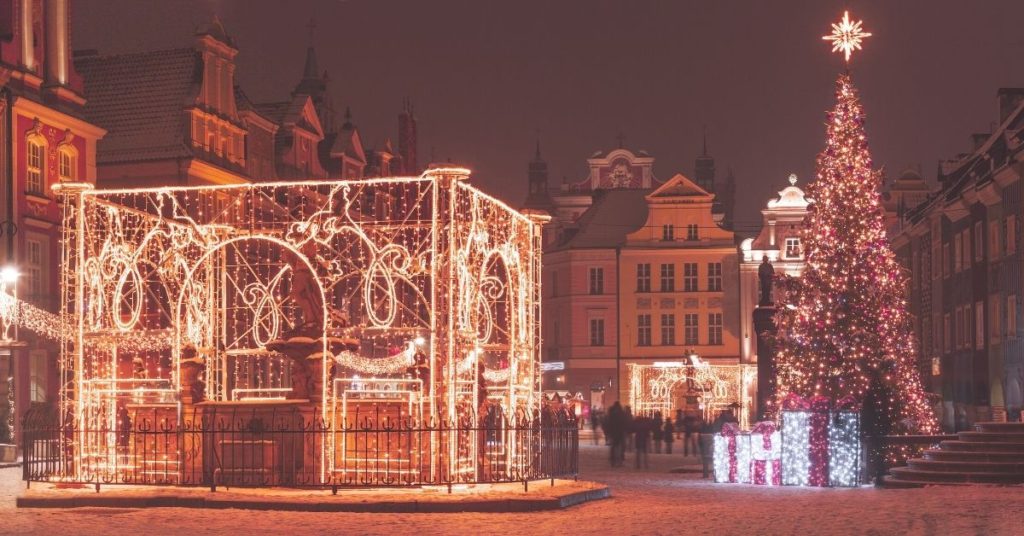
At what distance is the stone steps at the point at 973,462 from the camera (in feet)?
89.7

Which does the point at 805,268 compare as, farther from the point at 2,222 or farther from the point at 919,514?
the point at 2,222

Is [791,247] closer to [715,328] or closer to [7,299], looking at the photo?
[715,328]

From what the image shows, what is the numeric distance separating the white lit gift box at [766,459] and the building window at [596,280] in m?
48.7

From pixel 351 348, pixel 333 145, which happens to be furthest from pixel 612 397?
pixel 351 348

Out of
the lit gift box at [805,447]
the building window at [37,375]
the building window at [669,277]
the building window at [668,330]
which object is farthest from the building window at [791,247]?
the lit gift box at [805,447]

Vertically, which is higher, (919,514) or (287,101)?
(287,101)

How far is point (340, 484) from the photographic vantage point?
2230 cm

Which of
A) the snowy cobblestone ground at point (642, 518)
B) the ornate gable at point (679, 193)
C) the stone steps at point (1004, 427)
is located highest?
the ornate gable at point (679, 193)

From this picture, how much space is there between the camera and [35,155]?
42.0 meters

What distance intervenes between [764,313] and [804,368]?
5.07ft

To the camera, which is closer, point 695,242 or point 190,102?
point 190,102

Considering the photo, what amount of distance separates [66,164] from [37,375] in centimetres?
593

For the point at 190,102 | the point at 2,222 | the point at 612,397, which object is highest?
the point at 190,102

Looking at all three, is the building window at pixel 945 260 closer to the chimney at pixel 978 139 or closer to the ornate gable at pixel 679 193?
the chimney at pixel 978 139
